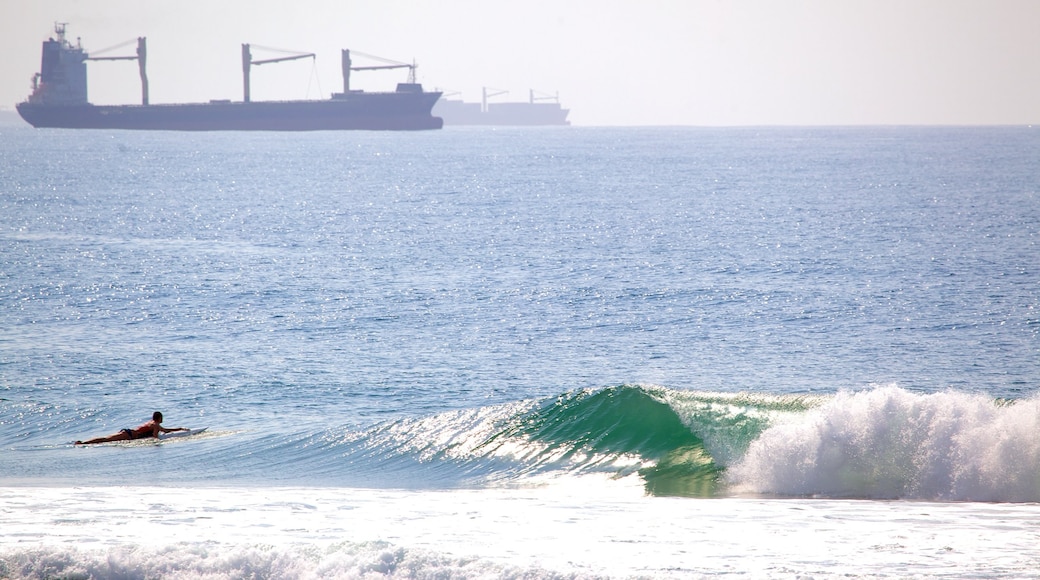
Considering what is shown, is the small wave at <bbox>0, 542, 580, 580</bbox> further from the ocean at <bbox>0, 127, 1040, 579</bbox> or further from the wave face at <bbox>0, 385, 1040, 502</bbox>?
the wave face at <bbox>0, 385, 1040, 502</bbox>

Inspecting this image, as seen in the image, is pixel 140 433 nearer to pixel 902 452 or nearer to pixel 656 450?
pixel 656 450

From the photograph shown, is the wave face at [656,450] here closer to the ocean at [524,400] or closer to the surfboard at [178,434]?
the ocean at [524,400]

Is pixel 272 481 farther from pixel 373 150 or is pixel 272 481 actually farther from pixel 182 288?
pixel 373 150

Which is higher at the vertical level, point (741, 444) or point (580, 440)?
point (741, 444)

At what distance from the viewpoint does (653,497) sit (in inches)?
592

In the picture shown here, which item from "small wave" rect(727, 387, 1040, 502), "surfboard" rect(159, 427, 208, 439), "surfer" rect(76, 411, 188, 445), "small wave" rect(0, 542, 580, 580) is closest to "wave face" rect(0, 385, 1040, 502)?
"small wave" rect(727, 387, 1040, 502)

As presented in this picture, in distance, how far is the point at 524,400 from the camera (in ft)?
68.8

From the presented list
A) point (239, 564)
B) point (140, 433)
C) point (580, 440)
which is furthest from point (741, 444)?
point (140, 433)

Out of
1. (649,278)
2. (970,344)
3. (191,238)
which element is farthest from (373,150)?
(970,344)

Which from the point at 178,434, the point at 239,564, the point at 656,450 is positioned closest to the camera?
the point at 239,564

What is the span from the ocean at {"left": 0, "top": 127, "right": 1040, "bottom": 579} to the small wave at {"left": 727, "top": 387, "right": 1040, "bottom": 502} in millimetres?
41

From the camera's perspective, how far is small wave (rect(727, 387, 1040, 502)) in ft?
46.9

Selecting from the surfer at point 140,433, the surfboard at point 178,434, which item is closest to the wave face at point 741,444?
the surfboard at point 178,434

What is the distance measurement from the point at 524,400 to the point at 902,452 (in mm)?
8148
